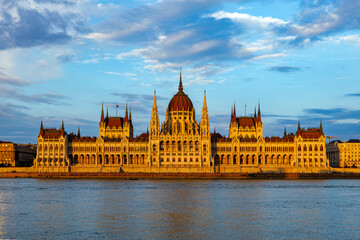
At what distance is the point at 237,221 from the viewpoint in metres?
58.5

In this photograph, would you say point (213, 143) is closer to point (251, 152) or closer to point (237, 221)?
point (251, 152)

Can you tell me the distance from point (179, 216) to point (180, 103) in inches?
4900

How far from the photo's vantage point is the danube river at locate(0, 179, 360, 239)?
167ft

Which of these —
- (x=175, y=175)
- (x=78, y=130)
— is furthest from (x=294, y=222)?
(x=78, y=130)

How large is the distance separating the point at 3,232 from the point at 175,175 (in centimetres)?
10895

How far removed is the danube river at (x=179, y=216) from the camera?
2002 inches

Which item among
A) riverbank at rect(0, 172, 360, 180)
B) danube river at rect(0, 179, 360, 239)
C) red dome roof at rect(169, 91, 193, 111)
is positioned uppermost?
red dome roof at rect(169, 91, 193, 111)

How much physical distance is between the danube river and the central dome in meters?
94.9

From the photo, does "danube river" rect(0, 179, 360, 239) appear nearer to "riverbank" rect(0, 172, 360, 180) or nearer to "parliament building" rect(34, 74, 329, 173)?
"riverbank" rect(0, 172, 360, 180)

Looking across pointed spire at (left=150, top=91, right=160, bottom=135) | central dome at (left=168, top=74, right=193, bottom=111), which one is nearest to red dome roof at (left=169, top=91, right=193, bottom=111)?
central dome at (left=168, top=74, right=193, bottom=111)

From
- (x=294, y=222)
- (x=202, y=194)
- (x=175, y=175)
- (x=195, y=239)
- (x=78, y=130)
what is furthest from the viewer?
(x=78, y=130)

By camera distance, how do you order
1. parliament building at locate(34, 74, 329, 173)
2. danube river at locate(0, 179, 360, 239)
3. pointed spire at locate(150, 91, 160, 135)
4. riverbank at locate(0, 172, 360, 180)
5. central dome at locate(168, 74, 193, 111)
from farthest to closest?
central dome at locate(168, 74, 193, 111) → pointed spire at locate(150, 91, 160, 135) → parliament building at locate(34, 74, 329, 173) → riverbank at locate(0, 172, 360, 180) → danube river at locate(0, 179, 360, 239)

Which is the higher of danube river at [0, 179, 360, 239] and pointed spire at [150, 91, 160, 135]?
pointed spire at [150, 91, 160, 135]

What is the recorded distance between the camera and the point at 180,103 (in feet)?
609
